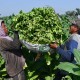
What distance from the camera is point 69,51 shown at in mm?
5250

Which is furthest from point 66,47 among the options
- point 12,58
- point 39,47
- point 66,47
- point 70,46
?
point 12,58

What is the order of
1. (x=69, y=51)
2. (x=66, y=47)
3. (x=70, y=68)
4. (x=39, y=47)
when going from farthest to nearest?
(x=66, y=47), (x=69, y=51), (x=39, y=47), (x=70, y=68)

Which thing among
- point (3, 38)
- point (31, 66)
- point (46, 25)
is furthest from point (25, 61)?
point (46, 25)

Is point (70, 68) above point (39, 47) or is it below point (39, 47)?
below

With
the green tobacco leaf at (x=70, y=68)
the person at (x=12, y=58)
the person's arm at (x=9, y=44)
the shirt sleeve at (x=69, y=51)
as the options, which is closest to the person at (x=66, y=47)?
the shirt sleeve at (x=69, y=51)

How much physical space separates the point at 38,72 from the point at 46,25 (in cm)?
100

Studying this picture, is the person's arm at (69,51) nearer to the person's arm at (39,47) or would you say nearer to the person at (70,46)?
the person at (70,46)

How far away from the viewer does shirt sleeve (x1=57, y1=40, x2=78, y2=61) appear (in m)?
5.21

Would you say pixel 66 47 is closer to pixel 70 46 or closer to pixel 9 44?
pixel 70 46

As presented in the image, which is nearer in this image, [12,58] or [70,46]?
[70,46]

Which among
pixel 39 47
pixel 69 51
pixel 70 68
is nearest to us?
pixel 70 68

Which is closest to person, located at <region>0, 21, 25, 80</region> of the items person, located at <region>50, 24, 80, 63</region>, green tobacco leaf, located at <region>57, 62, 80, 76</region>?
person, located at <region>50, 24, 80, 63</region>

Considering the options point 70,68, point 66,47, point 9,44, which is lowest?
point 70,68

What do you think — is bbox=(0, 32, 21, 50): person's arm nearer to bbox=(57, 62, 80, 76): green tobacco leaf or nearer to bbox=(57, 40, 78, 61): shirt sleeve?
bbox=(57, 40, 78, 61): shirt sleeve
